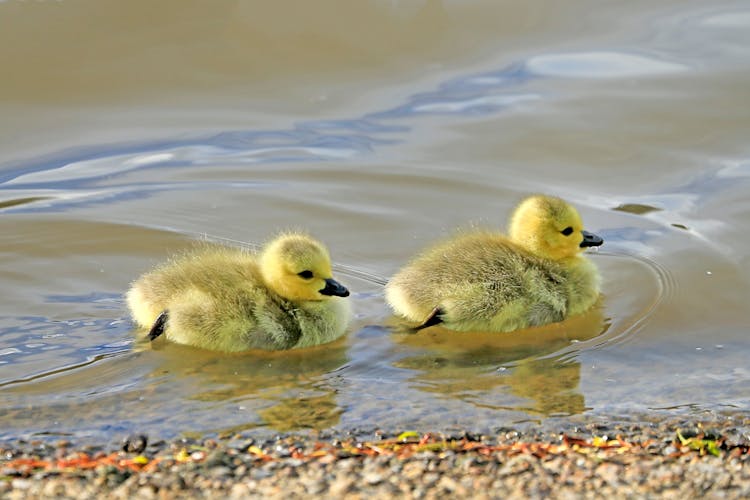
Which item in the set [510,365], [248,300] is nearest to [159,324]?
[248,300]

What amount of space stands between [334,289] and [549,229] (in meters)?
1.32

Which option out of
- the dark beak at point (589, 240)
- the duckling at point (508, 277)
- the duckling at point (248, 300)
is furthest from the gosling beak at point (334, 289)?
the dark beak at point (589, 240)

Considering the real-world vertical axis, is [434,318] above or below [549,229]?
below

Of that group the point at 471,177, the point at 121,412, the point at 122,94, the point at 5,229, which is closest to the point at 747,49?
the point at 471,177

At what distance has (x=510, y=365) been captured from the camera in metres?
6.20

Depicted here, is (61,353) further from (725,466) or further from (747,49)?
(747,49)

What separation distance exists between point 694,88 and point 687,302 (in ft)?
11.2

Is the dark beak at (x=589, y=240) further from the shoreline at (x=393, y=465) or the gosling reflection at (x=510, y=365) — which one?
the shoreline at (x=393, y=465)

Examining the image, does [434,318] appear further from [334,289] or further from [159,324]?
[159,324]

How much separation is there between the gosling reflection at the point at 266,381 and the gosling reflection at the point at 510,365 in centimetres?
44

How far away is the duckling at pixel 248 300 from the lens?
6203 mm

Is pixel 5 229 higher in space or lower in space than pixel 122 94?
lower

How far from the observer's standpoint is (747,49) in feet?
34.6

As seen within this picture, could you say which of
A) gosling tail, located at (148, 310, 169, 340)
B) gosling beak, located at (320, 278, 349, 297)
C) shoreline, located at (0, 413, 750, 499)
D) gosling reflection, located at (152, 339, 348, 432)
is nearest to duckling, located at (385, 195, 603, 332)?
gosling beak, located at (320, 278, 349, 297)
